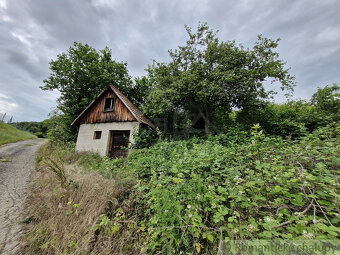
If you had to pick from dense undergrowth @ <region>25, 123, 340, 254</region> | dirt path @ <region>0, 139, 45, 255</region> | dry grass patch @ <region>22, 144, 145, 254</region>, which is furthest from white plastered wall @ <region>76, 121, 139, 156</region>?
dense undergrowth @ <region>25, 123, 340, 254</region>

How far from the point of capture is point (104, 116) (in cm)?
1004

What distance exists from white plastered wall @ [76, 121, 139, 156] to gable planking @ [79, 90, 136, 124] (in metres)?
0.36

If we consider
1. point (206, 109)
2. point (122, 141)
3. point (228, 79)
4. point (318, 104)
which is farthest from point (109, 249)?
point (318, 104)

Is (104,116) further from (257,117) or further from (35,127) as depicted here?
(35,127)

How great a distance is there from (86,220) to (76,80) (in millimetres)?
14636

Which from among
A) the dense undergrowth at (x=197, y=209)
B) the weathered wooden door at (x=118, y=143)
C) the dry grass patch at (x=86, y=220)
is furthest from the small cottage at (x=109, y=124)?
the dense undergrowth at (x=197, y=209)

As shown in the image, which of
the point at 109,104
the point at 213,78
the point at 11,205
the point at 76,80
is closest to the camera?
the point at 11,205

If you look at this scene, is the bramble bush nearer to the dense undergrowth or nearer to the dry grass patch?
the dense undergrowth

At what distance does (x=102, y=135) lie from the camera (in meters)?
9.64

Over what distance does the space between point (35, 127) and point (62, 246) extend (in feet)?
204

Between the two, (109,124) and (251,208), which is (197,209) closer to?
(251,208)

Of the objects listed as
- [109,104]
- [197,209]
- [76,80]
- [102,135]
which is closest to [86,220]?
[197,209]

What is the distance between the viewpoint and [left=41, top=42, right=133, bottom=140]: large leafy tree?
12.2 m

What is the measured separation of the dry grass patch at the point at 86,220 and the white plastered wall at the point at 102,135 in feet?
17.2
